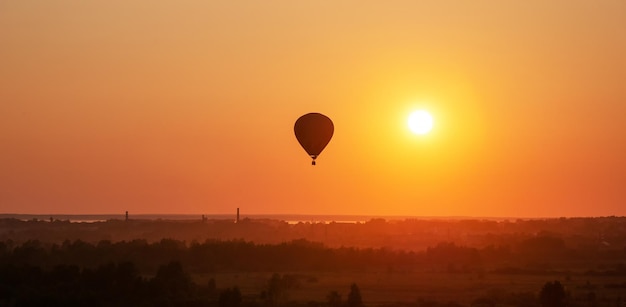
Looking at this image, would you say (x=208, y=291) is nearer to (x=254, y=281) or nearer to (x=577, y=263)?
(x=254, y=281)

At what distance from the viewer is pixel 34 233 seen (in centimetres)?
11450

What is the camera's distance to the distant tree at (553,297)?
48.0 meters

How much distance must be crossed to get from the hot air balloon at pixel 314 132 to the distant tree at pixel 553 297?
11272 millimetres

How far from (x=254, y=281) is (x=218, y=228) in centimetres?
6855

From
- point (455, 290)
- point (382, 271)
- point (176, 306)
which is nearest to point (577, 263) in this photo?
point (382, 271)

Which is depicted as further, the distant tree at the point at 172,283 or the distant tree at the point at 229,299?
the distant tree at the point at 172,283

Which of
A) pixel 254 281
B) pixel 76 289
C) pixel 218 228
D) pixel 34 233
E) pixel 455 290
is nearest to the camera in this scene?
pixel 76 289

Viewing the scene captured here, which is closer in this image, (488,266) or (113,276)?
(113,276)

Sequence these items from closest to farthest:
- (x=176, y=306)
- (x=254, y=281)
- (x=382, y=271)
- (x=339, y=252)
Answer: (x=176, y=306) < (x=254, y=281) < (x=382, y=271) < (x=339, y=252)

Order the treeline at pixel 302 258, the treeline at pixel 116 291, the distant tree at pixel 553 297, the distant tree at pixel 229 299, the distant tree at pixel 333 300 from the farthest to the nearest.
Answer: the treeline at pixel 302 258, the distant tree at pixel 553 297, the distant tree at pixel 333 300, the treeline at pixel 116 291, the distant tree at pixel 229 299

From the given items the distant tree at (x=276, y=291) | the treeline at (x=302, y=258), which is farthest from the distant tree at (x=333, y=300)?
the treeline at (x=302, y=258)

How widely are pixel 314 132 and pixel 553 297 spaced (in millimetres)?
12153

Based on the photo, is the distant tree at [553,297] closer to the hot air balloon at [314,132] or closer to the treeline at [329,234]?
the hot air balloon at [314,132]

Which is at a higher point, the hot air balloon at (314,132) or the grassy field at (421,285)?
the hot air balloon at (314,132)
